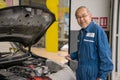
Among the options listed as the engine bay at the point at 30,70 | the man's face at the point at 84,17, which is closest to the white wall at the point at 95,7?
the engine bay at the point at 30,70

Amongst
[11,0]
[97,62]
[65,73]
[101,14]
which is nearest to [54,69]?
[65,73]

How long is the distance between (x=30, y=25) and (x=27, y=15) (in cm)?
15

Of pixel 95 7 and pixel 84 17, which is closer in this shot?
pixel 84 17

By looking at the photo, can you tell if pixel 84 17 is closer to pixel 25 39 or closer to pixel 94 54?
pixel 94 54

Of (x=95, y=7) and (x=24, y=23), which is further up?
(x=95, y=7)

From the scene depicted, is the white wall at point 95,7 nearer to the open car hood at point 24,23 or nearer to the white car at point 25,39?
the white car at point 25,39

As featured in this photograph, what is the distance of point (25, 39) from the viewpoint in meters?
3.04

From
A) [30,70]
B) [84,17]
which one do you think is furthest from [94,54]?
[30,70]

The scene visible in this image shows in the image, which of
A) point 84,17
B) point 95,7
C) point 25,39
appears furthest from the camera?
point 95,7

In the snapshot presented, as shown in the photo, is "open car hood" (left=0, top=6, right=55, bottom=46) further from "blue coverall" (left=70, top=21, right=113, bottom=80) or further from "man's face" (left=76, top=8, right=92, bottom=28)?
"blue coverall" (left=70, top=21, right=113, bottom=80)

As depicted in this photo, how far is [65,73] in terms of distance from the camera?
2.97 m

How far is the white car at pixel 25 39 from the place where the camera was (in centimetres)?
266

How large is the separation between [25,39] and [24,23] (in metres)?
0.27

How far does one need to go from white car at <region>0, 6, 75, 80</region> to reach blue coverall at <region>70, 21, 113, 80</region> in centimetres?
25
